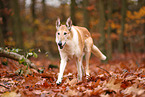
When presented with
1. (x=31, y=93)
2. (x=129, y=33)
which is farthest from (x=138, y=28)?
(x=31, y=93)

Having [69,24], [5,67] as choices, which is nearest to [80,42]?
[69,24]

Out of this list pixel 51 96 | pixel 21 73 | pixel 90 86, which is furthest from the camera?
pixel 21 73

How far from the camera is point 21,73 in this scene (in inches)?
205

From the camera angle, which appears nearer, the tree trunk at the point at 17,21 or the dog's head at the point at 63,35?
the dog's head at the point at 63,35

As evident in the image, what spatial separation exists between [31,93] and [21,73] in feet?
6.06

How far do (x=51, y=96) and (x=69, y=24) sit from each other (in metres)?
1.83

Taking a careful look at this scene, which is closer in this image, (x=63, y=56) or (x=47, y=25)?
(x=63, y=56)

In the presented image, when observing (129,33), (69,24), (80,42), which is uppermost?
(69,24)

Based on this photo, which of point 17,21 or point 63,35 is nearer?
point 63,35

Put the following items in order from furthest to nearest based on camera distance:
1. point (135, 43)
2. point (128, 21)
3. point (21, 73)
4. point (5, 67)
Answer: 1. point (135, 43)
2. point (128, 21)
3. point (5, 67)
4. point (21, 73)

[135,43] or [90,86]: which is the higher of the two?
[90,86]

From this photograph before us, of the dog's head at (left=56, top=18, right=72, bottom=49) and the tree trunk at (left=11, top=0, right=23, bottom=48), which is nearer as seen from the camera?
the dog's head at (left=56, top=18, right=72, bottom=49)

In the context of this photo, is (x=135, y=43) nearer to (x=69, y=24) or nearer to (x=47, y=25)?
(x=47, y=25)

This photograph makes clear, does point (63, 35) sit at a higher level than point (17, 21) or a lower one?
higher
